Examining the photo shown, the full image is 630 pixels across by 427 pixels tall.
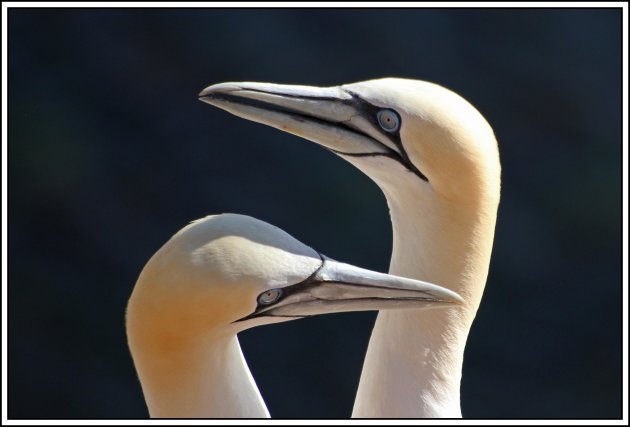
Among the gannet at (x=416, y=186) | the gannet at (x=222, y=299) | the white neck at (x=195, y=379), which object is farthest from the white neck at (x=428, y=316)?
the white neck at (x=195, y=379)

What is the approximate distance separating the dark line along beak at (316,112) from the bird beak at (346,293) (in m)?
0.58

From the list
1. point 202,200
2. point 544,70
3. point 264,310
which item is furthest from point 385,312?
point 544,70

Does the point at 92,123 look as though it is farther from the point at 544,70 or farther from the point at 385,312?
the point at 385,312

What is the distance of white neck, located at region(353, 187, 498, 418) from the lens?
17.8 ft

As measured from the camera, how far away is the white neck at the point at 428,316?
543 cm

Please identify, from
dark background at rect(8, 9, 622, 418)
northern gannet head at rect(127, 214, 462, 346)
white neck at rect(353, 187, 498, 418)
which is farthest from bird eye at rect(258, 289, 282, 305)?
dark background at rect(8, 9, 622, 418)

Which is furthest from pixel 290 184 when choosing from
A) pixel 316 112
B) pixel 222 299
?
pixel 222 299

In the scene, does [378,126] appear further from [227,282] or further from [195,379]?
[195,379]

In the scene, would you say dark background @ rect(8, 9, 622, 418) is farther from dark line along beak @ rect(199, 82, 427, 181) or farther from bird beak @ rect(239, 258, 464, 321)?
bird beak @ rect(239, 258, 464, 321)

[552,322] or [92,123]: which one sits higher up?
[92,123]

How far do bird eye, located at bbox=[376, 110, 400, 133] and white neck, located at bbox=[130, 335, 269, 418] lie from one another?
1.04 meters

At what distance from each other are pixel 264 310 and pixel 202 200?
4.53 meters

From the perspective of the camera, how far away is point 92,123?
9492 millimetres

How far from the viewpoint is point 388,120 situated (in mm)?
5379
